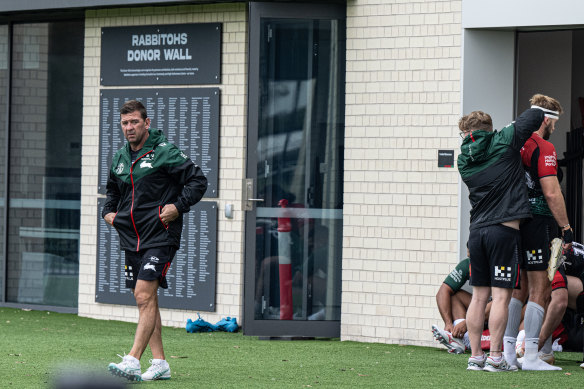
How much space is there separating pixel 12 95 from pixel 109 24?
5.54 ft

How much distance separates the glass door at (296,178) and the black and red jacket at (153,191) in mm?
2559

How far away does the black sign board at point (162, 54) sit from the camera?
8.77m

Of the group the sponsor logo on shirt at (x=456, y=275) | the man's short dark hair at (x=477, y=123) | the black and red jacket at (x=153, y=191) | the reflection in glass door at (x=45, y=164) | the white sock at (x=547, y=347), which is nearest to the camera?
the black and red jacket at (x=153, y=191)

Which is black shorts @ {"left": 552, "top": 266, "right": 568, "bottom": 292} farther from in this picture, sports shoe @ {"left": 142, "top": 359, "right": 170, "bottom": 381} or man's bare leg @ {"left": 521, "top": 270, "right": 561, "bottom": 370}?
sports shoe @ {"left": 142, "top": 359, "right": 170, "bottom": 381}

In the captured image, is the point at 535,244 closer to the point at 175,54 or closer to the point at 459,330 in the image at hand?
the point at 459,330

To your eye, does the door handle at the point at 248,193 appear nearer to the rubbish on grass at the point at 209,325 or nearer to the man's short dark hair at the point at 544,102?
the rubbish on grass at the point at 209,325

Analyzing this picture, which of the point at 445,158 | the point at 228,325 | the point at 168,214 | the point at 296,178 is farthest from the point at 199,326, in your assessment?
the point at 168,214

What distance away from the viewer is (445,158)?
739cm

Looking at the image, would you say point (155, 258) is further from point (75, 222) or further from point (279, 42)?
point (75, 222)

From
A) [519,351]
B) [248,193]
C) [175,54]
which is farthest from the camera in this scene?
[175,54]

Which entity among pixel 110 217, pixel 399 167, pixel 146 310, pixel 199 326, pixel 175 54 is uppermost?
pixel 175 54

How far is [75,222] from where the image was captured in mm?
9852

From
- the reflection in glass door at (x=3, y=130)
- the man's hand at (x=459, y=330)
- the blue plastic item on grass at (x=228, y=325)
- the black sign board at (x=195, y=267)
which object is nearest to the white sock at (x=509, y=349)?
the man's hand at (x=459, y=330)

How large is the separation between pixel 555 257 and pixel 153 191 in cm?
247
